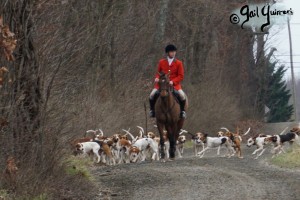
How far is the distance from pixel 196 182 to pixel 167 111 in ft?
17.7

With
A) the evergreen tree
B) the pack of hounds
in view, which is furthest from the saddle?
the evergreen tree

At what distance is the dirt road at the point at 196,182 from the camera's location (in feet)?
41.1

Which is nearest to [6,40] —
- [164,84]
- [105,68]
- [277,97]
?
[164,84]

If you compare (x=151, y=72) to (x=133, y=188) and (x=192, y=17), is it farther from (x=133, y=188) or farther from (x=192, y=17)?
(x=133, y=188)

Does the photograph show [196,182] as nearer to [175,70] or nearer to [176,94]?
[176,94]

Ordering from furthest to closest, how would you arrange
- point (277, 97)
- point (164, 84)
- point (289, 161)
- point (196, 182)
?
point (277, 97), point (289, 161), point (164, 84), point (196, 182)

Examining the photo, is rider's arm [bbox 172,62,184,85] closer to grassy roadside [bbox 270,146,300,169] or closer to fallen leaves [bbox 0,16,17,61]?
grassy roadside [bbox 270,146,300,169]

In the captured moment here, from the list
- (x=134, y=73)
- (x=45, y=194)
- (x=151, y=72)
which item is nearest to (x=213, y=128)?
(x=151, y=72)

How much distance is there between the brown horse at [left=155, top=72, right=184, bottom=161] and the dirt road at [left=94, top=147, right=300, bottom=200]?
182 centimetres

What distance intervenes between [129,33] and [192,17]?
9.70 meters

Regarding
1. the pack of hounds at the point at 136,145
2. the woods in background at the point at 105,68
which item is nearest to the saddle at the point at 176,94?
the pack of hounds at the point at 136,145

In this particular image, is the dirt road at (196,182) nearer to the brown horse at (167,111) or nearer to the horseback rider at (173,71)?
the brown horse at (167,111)

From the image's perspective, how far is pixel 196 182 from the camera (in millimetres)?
14172

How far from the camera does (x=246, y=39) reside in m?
55.1
